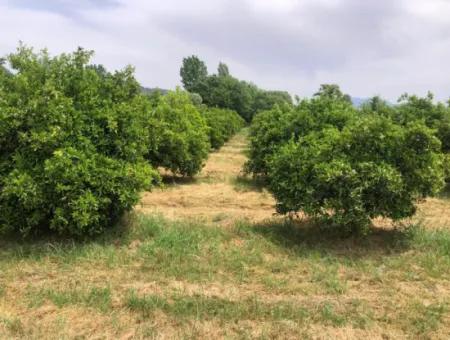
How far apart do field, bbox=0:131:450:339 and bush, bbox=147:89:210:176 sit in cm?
416

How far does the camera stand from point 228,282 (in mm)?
4633

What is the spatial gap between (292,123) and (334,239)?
4.25 m

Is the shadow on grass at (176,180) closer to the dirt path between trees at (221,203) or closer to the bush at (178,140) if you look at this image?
the dirt path between trees at (221,203)

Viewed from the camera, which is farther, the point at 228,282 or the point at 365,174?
the point at 365,174

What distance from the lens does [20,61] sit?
19.9 feet

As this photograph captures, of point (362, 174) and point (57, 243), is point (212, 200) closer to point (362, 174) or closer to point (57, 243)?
point (57, 243)

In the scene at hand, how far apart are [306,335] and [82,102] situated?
4.09 metres

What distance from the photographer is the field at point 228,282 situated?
147 inches

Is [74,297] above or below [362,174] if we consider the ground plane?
below

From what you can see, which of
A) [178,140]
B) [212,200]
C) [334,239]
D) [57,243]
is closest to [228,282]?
[334,239]

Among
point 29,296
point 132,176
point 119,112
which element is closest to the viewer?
point 29,296

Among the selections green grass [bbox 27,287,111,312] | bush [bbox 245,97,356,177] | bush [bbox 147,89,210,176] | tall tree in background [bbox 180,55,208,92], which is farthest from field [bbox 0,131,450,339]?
tall tree in background [bbox 180,55,208,92]

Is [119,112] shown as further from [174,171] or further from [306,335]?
[174,171]

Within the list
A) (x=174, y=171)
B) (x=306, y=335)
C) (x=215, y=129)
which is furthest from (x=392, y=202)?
(x=215, y=129)
